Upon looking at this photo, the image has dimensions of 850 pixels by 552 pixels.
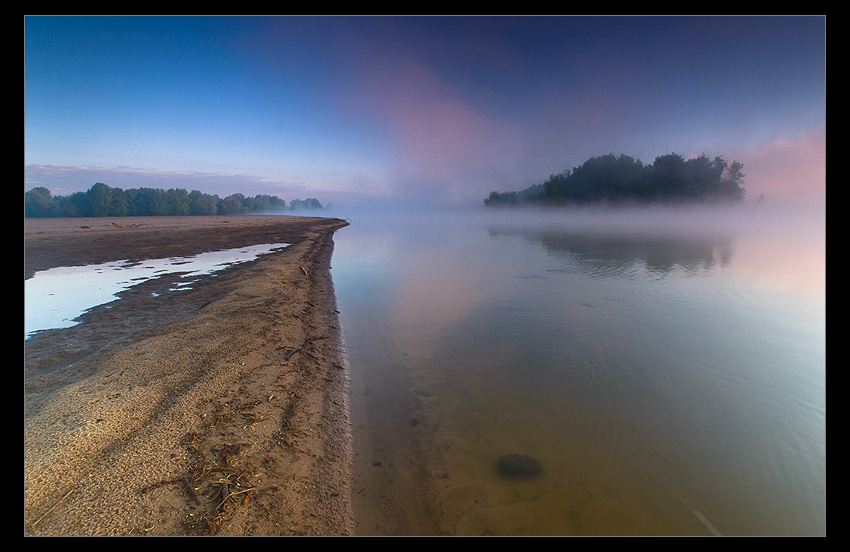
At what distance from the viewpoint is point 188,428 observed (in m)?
4.16

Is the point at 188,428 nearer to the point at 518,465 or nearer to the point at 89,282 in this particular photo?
the point at 518,465

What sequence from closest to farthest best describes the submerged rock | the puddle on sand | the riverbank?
the riverbank, the submerged rock, the puddle on sand

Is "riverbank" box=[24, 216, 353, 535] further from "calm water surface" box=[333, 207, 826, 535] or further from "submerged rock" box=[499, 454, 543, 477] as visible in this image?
"submerged rock" box=[499, 454, 543, 477]

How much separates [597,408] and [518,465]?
2.11 metres

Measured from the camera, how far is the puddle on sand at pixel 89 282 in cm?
942

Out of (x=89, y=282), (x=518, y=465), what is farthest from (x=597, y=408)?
(x=89, y=282)

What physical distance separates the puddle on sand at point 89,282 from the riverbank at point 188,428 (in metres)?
2.02

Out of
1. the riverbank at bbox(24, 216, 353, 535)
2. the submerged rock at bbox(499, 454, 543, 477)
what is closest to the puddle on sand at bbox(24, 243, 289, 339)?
the riverbank at bbox(24, 216, 353, 535)

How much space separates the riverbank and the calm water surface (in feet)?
2.15

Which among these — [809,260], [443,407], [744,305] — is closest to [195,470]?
[443,407]

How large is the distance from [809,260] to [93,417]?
29.4m

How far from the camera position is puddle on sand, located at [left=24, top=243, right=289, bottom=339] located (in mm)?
9422
